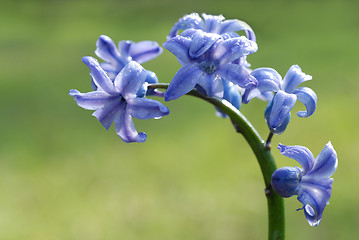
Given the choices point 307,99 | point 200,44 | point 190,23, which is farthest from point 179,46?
point 307,99

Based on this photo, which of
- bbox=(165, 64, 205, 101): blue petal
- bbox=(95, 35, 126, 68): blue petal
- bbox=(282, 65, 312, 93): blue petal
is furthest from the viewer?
bbox=(95, 35, 126, 68): blue petal

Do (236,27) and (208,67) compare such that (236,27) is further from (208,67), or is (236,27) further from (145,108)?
(145,108)

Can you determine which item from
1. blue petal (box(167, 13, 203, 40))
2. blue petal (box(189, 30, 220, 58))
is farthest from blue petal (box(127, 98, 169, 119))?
blue petal (box(167, 13, 203, 40))

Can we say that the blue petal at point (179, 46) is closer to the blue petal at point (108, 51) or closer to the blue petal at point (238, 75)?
the blue petal at point (238, 75)

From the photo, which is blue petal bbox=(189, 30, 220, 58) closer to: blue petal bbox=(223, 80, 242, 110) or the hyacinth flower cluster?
the hyacinth flower cluster

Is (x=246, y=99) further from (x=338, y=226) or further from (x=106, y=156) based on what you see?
(x=106, y=156)

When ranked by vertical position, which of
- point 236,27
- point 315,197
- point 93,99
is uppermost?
point 236,27
